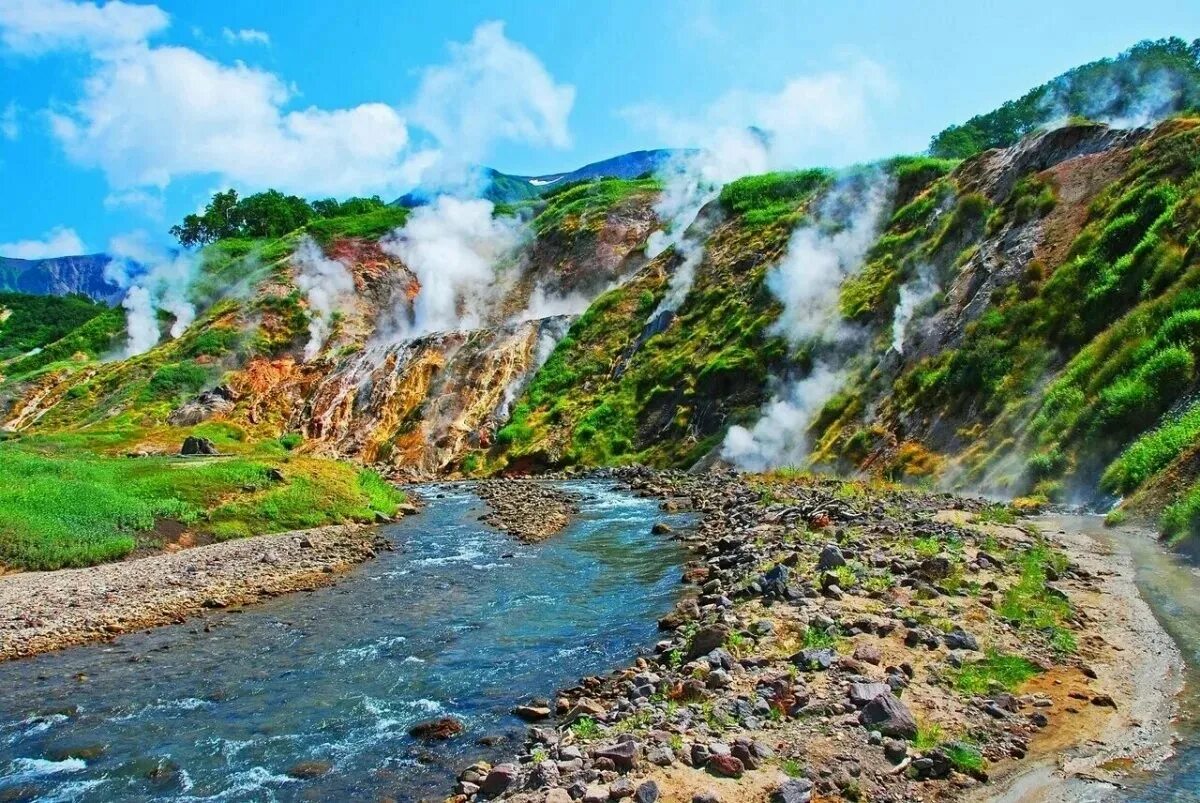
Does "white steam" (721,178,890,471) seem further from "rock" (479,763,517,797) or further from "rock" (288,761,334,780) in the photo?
"rock" (479,763,517,797)

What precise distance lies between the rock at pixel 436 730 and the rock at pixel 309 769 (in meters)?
1.24

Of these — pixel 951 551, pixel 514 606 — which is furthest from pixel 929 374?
pixel 514 606

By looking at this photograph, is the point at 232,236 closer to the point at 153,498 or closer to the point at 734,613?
the point at 153,498

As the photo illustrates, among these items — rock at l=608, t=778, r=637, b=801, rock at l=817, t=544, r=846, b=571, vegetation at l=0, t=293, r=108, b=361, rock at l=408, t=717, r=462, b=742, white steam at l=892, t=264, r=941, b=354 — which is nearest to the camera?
rock at l=608, t=778, r=637, b=801

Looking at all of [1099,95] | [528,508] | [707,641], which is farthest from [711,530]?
[1099,95]

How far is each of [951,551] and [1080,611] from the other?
396 centimetres

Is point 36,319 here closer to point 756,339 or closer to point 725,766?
point 756,339

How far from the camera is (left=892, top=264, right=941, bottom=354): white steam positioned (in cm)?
4253

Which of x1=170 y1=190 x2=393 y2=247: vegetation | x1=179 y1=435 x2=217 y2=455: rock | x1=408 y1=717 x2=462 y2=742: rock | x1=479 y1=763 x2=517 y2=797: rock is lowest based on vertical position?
x1=408 y1=717 x2=462 y2=742: rock

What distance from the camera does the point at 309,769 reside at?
34.3 feet

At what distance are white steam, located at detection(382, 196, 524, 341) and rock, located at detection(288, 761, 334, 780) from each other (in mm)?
72550

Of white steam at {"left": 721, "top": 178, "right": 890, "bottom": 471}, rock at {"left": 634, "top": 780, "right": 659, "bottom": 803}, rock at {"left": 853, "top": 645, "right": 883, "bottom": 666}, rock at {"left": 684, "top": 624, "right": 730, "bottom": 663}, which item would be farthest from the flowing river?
white steam at {"left": 721, "top": 178, "right": 890, "bottom": 471}

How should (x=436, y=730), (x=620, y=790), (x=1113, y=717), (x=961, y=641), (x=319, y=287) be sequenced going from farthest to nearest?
1. (x=319, y=287)
2. (x=436, y=730)
3. (x=961, y=641)
4. (x=1113, y=717)
5. (x=620, y=790)

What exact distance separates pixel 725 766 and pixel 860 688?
224cm
